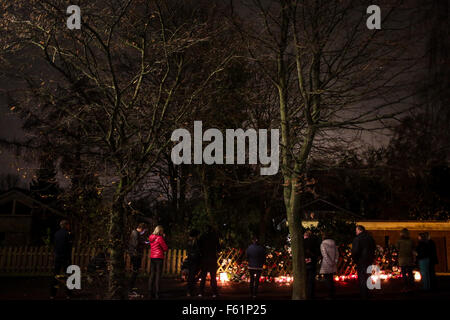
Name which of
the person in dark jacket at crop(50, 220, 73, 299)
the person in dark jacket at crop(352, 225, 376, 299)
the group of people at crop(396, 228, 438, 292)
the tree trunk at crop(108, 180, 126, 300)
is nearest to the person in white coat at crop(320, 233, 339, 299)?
the person in dark jacket at crop(352, 225, 376, 299)

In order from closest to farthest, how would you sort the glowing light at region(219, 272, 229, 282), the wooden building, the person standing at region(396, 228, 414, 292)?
the person standing at region(396, 228, 414, 292), the glowing light at region(219, 272, 229, 282), the wooden building

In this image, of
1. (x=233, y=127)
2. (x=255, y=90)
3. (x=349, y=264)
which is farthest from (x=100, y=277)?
(x=349, y=264)

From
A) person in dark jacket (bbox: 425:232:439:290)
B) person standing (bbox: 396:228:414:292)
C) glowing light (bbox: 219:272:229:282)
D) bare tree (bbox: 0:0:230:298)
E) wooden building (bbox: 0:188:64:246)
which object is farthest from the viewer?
wooden building (bbox: 0:188:64:246)

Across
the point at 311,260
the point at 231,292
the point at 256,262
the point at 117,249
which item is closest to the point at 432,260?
the point at 311,260

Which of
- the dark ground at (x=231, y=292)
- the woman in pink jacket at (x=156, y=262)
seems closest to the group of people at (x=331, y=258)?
the dark ground at (x=231, y=292)

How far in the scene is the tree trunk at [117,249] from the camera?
8.82 meters

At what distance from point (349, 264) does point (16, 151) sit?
41.0 feet

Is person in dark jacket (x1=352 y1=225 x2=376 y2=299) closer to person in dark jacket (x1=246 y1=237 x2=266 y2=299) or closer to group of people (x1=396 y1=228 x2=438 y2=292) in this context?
person in dark jacket (x1=246 y1=237 x2=266 y2=299)

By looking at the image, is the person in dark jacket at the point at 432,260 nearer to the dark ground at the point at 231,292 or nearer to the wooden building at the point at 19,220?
the dark ground at the point at 231,292

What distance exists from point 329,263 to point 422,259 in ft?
12.4

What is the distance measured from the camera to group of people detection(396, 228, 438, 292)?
41.2 ft

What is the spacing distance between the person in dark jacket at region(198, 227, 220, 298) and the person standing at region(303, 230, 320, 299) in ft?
7.85

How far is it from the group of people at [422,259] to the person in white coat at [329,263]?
321cm

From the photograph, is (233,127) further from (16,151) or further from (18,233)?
(18,233)
